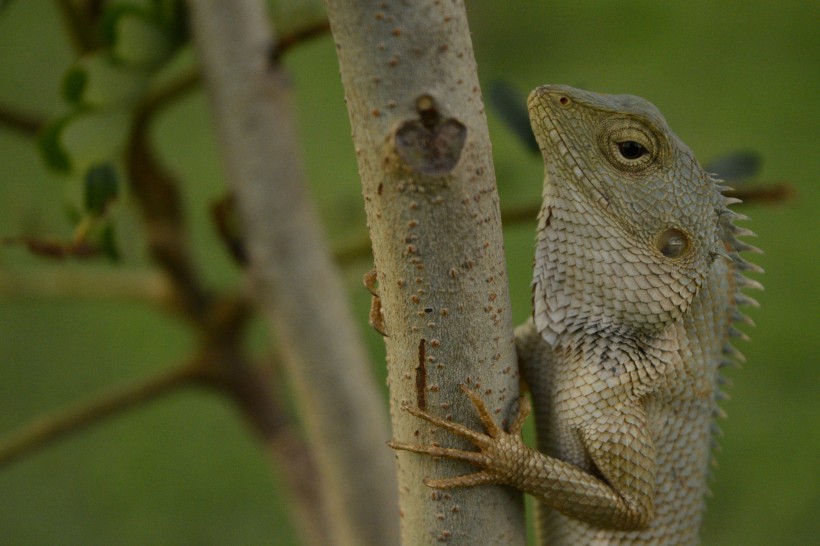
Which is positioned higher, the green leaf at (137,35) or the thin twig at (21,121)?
the green leaf at (137,35)

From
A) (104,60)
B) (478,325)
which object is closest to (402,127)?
(478,325)

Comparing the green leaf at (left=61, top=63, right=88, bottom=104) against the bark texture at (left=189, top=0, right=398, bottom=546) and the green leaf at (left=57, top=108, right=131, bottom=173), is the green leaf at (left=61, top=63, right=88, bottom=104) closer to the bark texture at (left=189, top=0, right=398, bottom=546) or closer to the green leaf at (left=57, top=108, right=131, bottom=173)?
the green leaf at (left=57, top=108, right=131, bottom=173)

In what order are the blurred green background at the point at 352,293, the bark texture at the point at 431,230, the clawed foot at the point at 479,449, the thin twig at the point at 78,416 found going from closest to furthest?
the bark texture at the point at 431,230
the clawed foot at the point at 479,449
the thin twig at the point at 78,416
the blurred green background at the point at 352,293

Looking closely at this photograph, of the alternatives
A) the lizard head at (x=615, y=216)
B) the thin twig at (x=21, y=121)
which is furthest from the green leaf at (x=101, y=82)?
the lizard head at (x=615, y=216)

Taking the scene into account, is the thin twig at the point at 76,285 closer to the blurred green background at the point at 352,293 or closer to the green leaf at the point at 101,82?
the green leaf at the point at 101,82

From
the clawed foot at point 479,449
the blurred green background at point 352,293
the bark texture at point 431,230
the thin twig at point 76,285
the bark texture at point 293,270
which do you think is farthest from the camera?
the blurred green background at point 352,293

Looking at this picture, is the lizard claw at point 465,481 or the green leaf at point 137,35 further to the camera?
the green leaf at point 137,35

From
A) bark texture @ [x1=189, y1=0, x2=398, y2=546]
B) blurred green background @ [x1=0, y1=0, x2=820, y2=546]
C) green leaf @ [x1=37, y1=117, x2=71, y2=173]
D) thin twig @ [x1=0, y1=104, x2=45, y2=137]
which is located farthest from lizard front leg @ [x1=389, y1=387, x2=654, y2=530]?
blurred green background @ [x1=0, y1=0, x2=820, y2=546]
